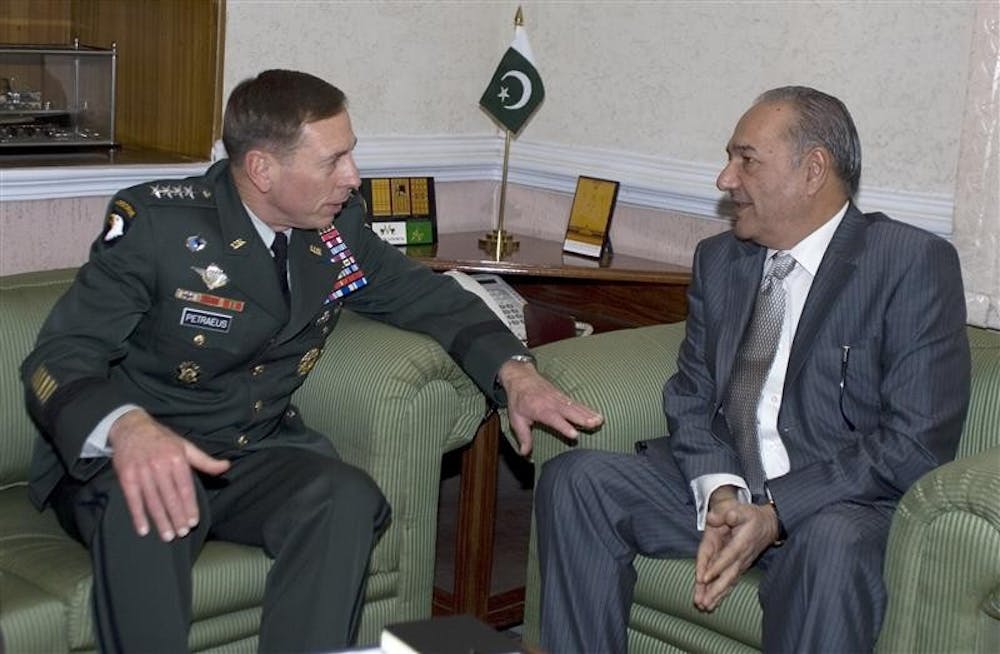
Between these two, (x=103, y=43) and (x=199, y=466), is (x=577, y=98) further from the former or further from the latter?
(x=199, y=466)

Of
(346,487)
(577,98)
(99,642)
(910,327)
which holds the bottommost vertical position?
(99,642)

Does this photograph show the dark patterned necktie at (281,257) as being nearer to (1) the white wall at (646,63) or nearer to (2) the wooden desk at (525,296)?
(2) the wooden desk at (525,296)

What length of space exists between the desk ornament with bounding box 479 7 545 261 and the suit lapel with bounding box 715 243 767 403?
3.62ft

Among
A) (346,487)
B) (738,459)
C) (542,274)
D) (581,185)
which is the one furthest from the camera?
(581,185)

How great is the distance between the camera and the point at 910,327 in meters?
2.65

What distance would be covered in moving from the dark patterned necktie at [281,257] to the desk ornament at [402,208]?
3.18 feet

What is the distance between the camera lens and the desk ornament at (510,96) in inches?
154

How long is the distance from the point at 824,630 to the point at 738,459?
0.47 metres

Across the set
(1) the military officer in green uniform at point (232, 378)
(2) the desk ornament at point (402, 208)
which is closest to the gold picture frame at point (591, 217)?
(2) the desk ornament at point (402, 208)

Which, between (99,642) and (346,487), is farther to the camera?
(346,487)

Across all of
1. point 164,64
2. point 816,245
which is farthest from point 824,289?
point 164,64

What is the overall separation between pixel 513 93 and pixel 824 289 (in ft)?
4.76

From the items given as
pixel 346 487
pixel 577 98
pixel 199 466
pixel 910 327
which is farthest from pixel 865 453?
pixel 577 98

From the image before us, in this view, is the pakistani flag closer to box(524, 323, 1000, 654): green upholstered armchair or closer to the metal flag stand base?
the metal flag stand base
